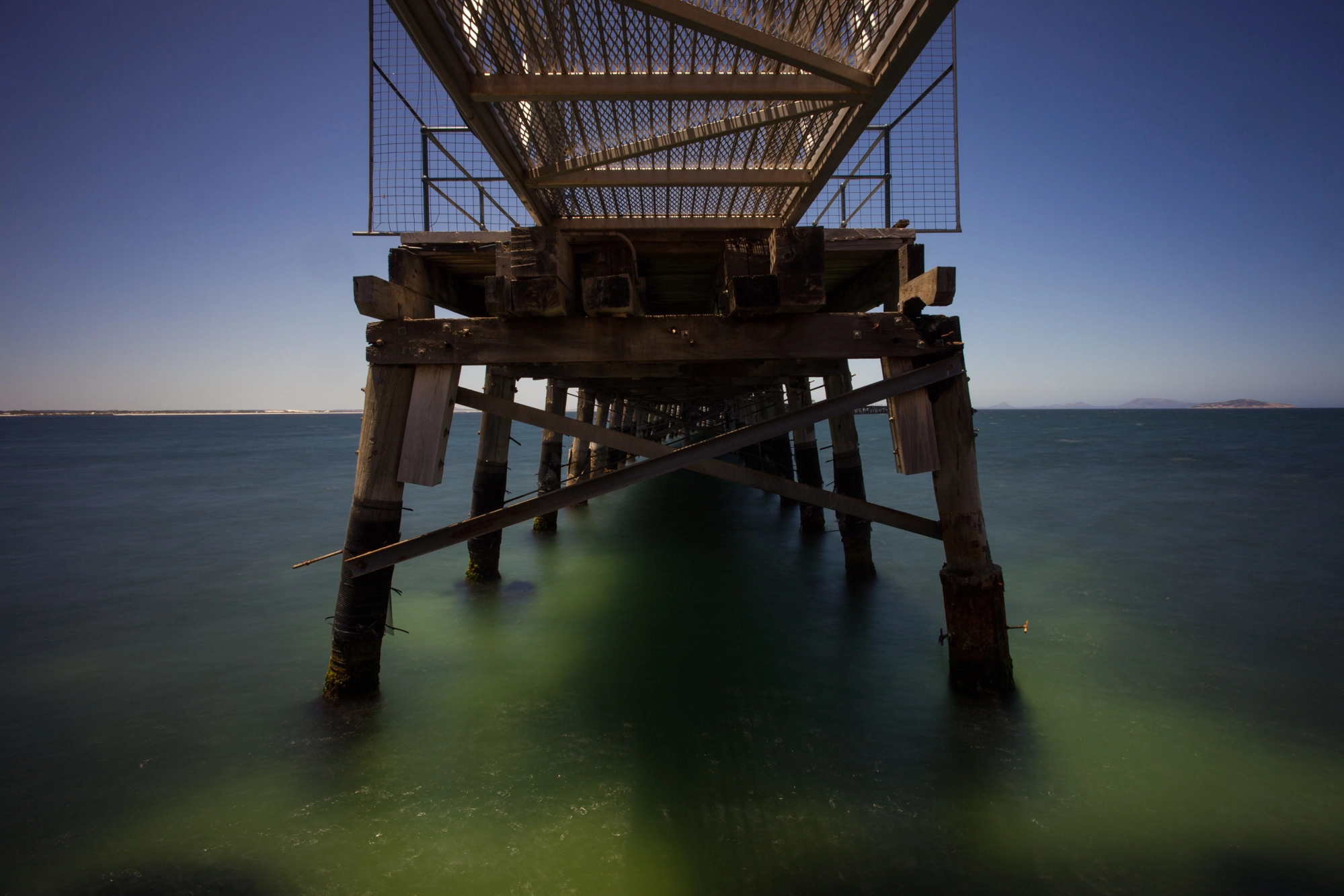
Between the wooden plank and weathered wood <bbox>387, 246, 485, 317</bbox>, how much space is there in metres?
0.37

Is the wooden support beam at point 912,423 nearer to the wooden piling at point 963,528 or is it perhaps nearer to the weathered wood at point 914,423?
the weathered wood at point 914,423

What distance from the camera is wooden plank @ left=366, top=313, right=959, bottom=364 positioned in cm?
370

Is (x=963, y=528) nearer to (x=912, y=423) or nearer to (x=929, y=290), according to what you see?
(x=912, y=423)

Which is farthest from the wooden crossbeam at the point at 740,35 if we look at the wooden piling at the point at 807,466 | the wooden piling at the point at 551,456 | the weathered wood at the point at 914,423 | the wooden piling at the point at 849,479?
the wooden piling at the point at 807,466

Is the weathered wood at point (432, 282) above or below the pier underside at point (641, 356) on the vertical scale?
above

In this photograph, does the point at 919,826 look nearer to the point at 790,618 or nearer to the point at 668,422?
the point at 790,618

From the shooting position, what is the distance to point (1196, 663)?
549cm

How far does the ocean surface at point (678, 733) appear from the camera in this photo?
3.00 metres

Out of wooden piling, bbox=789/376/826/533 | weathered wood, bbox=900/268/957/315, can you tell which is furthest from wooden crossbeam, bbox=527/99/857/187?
wooden piling, bbox=789/376/826/533

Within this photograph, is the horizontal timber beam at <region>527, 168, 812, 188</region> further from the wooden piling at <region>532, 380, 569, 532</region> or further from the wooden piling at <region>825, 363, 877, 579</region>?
the wooden piling at <region>532, 380, 569, 532</region>

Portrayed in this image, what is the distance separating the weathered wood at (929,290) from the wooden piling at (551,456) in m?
6.70

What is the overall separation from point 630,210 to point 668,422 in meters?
16.0

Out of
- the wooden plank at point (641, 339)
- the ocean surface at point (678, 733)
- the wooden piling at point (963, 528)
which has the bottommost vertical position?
the ocean surface at point (678, 733)

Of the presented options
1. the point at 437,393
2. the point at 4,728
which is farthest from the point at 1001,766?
the point at 4,728
